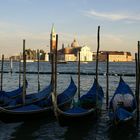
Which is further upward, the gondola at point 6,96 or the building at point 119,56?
the building at point 119,56

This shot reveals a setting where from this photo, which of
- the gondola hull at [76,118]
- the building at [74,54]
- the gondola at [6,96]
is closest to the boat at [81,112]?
the gondola hull at [76,118]

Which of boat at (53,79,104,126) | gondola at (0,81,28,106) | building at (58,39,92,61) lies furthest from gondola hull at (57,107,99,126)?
building at (58,39,92,61)

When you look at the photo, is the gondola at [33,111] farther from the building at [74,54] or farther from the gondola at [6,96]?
the building at [74,54]

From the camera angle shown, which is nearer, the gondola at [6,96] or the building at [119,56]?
the gondola at [6,96]

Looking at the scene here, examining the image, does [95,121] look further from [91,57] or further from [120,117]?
[91,57]

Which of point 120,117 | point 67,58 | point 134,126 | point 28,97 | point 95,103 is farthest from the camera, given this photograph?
point 67,58

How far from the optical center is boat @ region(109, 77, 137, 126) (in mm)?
16203

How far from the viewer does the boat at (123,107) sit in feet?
53.2

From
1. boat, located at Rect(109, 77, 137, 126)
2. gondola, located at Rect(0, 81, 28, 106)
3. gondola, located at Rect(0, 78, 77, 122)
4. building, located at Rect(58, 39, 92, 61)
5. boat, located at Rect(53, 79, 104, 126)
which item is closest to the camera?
boat, located at Rect(53, 79, 104, 126)

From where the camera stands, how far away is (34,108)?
17.6 metres

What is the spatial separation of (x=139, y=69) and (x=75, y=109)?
3527mm

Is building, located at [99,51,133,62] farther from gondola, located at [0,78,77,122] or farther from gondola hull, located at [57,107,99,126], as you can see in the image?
gondola hull, located at [57,107,99,126]

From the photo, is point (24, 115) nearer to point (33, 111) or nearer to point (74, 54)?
point (33, 111)

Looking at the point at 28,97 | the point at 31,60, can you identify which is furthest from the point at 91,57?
the point at 28,97
